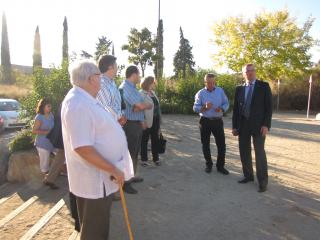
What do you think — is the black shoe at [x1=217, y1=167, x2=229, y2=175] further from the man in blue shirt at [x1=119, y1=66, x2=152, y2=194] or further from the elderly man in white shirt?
the elderly man in white shirt

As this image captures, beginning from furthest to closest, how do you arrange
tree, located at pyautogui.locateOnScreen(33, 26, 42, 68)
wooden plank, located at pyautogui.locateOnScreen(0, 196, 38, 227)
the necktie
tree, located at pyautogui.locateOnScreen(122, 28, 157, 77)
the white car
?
tree, located at pyautogui.locateOnScreen(33, 26, 42, 68), tree, located at pyautogui.locateOnScreen(122, 28, 157, 77), the white car, the necktie, wooden plank, located at pyautogui.locateOnScreen(0, 196, 38, 227)

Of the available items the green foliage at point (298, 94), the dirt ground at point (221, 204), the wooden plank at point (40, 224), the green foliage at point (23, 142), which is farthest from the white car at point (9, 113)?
the green foliage at point (298, 94)

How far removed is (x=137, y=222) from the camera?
4785 millimetres

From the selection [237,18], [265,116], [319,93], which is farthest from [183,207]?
[319,93]

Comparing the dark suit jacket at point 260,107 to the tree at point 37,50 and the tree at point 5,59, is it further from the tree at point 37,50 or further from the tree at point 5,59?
the tree at point 37,50

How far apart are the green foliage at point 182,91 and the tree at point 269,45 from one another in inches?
442

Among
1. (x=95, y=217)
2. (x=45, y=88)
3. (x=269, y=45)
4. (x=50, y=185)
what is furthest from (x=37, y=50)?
(x=95, y=217)

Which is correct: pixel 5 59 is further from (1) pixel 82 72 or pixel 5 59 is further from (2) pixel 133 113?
(1) pixel 82 72

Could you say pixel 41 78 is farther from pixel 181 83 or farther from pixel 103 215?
pixel 181 83

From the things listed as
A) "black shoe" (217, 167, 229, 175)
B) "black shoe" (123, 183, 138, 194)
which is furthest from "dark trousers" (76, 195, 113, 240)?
"black shoe" (217, 167, 229, 175)

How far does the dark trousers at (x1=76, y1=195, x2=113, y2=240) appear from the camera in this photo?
2.96 metres

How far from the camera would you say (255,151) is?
6.18m

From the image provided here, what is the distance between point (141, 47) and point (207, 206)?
87.5 ft

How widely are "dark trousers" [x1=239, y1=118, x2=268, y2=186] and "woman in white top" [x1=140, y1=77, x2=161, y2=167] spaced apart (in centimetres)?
169
